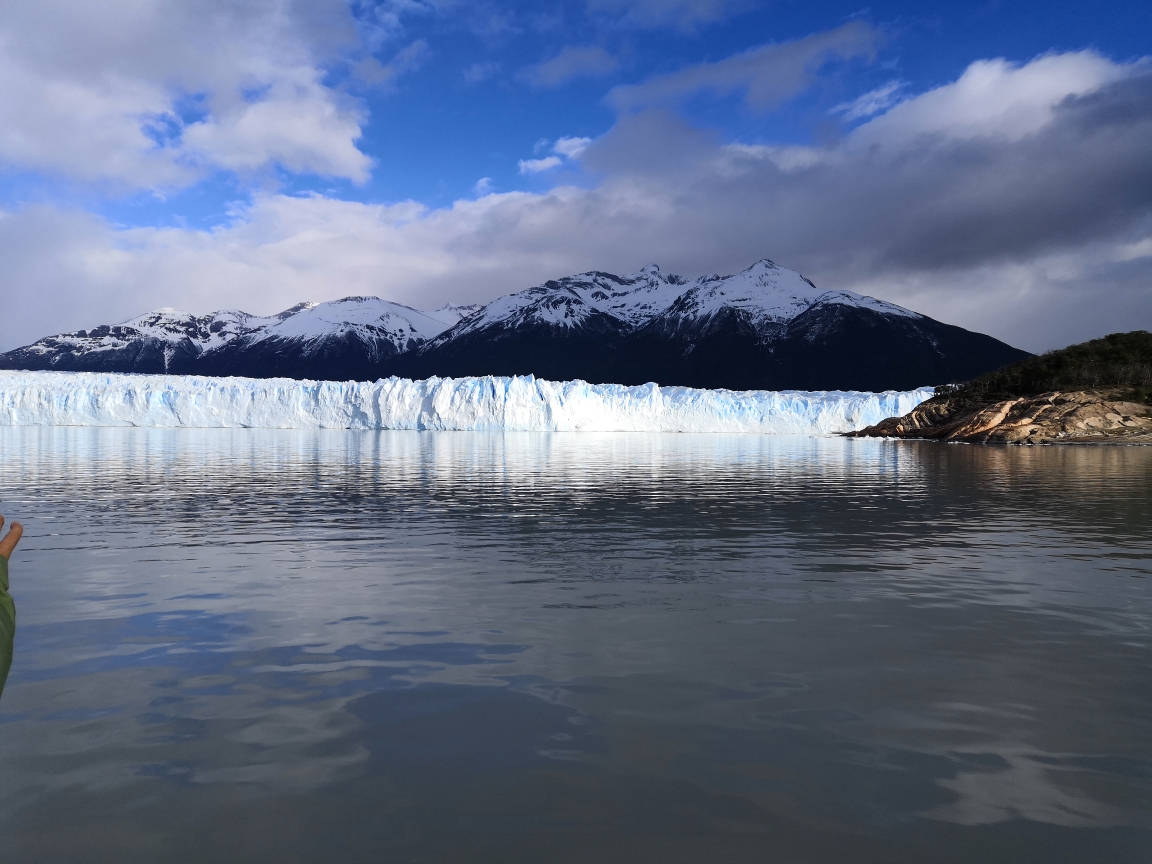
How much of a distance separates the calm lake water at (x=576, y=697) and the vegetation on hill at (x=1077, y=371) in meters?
64.2

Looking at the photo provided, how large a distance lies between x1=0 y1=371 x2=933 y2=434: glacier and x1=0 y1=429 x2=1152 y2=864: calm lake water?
62552 mm

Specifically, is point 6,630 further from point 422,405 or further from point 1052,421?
point 422,405

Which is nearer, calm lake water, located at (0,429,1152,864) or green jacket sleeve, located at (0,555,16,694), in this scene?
green jacket sleeve, located at (0,555,16,694)

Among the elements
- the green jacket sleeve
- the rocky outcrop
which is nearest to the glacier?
the rocky outcrop

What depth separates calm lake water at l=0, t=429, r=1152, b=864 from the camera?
13.1 ft

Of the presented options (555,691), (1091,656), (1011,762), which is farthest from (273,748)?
(1091,656)

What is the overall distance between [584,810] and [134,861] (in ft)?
7.39

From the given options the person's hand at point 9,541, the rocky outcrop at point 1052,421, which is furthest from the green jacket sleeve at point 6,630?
the rocky outcrop at point 1052,421

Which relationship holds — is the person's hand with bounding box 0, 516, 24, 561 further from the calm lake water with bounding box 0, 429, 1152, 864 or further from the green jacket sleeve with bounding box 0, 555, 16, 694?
the calm lake water with bounding box 0, 429, 1152, 864

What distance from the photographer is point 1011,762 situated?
4.74 meters

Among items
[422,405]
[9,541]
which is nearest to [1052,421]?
[422,405]

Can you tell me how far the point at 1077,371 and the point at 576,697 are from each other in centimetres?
7910

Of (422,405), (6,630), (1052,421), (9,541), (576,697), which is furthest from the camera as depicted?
(422,405)

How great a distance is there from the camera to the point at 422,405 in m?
77.2
